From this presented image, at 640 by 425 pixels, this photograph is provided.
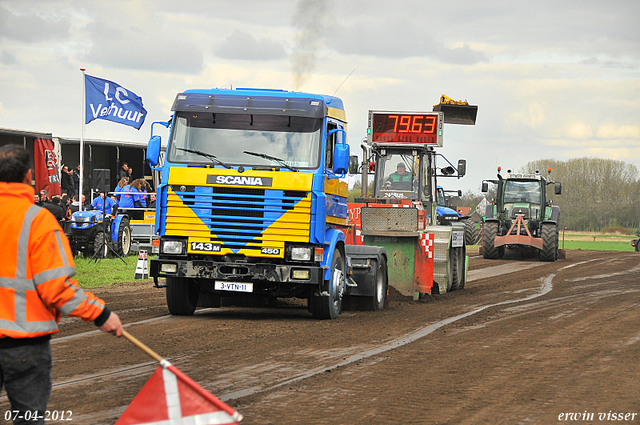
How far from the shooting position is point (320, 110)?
35.0ft

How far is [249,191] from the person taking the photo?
34.0 ft

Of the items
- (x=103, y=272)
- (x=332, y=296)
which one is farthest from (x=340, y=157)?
(x=103, y=272)

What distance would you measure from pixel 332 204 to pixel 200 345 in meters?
3.19

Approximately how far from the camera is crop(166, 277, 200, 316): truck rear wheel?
1109 centimetres

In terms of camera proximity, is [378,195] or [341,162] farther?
[378,195]

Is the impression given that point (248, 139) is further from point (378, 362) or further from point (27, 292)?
point (27, 292)

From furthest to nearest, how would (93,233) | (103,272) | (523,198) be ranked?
(523,198), (93,233), (103,272)

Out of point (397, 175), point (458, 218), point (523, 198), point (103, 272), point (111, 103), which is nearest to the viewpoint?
point (103, 272)

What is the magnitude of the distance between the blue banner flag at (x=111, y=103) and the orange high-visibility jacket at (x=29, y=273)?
18.8m

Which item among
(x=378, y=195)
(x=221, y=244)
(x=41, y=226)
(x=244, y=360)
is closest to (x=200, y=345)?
(x=244, y=360)

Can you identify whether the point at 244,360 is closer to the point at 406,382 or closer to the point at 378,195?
the point at 406,382

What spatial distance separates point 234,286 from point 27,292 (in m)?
6.68

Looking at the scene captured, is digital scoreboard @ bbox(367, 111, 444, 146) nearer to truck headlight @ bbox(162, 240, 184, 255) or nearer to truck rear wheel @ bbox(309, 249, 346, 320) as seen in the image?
truck rear wheel @ bbox(309, 249, 346, 320)

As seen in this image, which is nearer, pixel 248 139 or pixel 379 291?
pixel 248 139
